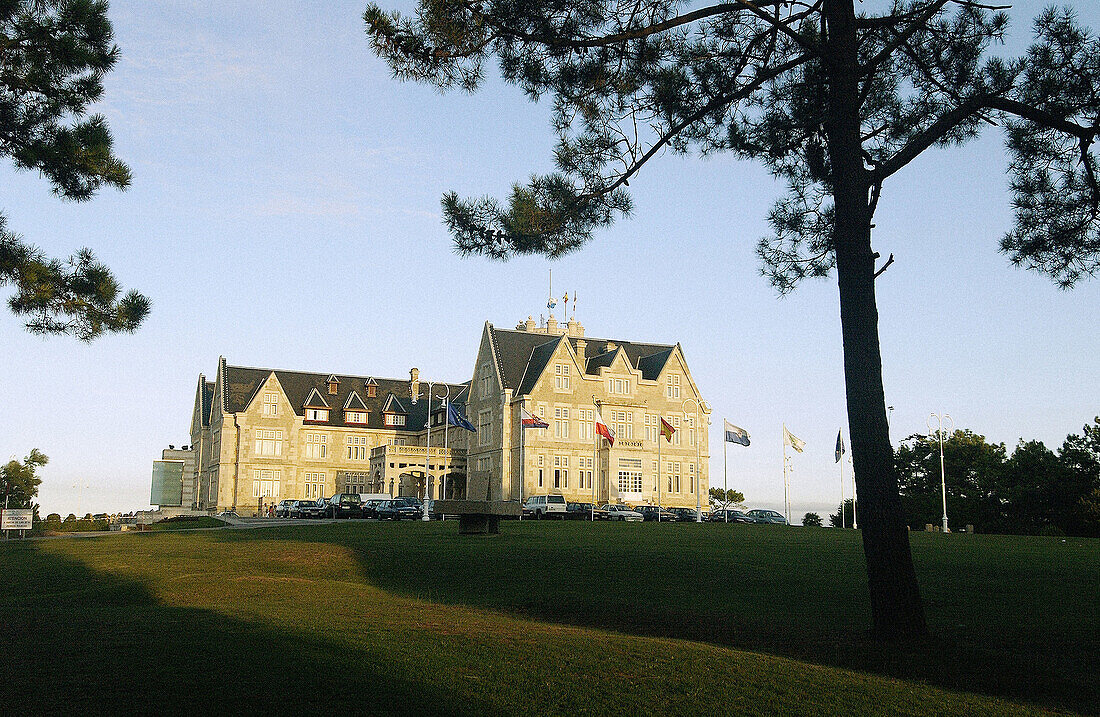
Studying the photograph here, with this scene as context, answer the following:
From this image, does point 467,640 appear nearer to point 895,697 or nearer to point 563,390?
point 895,697

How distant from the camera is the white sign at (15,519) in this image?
39.2 metres

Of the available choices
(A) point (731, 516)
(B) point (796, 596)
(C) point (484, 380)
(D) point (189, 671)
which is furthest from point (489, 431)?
(D) point (189, 671)

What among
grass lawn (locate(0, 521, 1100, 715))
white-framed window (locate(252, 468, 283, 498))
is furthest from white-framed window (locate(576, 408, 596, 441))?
grass lawn (locate(0, 521, 1100, 715))

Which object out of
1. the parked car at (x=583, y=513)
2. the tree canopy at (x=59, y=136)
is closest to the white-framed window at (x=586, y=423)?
the parked car at (x=583, y=513)

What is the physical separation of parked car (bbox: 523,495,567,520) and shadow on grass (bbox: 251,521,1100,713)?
28.1 metres

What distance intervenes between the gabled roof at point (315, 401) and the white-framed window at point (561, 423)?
24.3 m

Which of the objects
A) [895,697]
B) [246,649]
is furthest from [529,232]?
[895,697]

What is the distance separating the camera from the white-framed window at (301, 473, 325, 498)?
83294 millimetres

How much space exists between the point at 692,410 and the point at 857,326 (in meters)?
65.1

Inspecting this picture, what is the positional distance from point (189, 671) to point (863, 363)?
819 centimetres

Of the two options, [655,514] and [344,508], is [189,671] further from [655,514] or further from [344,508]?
[655,514]

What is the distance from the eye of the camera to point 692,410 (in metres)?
76.4

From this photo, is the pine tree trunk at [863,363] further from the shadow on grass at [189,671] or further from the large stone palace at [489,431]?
the large stone palace at [489,431]

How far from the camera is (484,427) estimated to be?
251 feet
